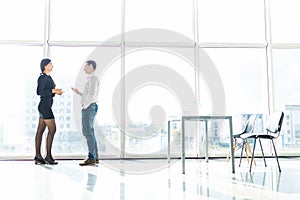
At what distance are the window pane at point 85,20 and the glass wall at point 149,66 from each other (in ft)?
0.05

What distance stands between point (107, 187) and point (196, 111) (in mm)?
1839

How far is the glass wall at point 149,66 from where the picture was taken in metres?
4.81

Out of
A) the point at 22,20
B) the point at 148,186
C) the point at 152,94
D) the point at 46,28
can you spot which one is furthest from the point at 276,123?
the point at 22,20

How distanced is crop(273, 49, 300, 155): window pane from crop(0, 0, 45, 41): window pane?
380 cm

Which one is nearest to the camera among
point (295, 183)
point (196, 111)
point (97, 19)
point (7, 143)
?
point (295, 183)

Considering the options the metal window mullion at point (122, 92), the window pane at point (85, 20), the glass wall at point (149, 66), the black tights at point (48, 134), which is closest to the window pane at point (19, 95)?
the glass wall at point (149, 66)

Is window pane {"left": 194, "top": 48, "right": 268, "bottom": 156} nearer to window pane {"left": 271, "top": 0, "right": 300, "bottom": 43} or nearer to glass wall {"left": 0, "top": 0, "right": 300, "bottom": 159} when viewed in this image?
glass wall {"left": 0, "top": 0, "right": 300, "bottom": 159}

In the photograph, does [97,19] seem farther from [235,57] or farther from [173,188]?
[173,188]

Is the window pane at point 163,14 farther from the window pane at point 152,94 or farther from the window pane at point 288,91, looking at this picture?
the window pane at point 288,91

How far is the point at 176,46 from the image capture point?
5035 mm

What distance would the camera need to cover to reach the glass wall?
481cm

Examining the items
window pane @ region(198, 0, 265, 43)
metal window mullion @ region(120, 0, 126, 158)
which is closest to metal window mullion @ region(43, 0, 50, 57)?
metal window mullion @ region(120, 0, 126, 158)

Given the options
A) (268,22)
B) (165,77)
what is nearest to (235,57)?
(268,22)

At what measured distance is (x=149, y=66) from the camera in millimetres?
5152
